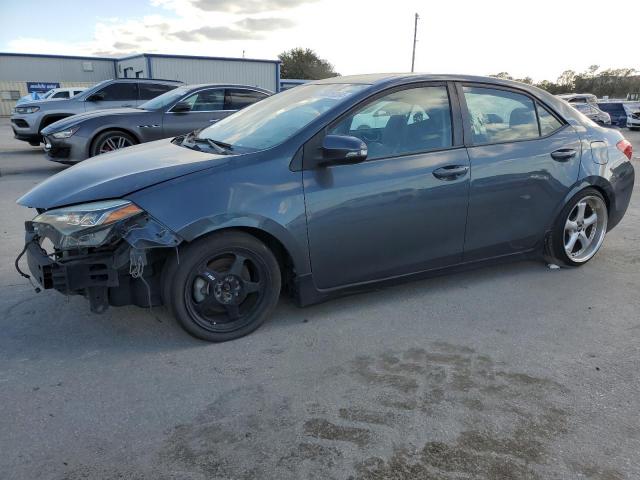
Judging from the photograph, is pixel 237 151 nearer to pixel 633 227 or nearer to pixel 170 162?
pixel 170 162

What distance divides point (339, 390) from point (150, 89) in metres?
10.9

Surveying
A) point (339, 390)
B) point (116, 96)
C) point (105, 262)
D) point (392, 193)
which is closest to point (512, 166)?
point (392, 193)

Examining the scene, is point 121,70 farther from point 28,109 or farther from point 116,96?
point 116,96

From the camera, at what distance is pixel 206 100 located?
9.60 m

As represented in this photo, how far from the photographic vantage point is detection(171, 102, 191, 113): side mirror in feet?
30.0

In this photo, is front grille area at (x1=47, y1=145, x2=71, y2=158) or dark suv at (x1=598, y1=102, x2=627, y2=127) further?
dark suv at (x1=598, y1=102, x2=627, y2=127)

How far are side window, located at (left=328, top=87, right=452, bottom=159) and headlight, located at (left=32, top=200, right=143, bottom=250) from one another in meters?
1.38

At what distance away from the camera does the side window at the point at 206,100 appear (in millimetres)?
9406

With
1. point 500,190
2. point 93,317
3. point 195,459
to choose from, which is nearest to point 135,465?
point 195,459

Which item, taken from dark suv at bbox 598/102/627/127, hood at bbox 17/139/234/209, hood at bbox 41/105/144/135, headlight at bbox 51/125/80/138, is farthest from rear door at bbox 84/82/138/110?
dark suv at bbox 598/102/627/127

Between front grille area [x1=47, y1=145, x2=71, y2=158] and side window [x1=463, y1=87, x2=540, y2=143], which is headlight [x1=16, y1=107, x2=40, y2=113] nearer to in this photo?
front grille area [x1=47, y1=145, x2=71, y2=158]

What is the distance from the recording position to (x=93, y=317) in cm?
363

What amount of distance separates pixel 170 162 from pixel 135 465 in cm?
181

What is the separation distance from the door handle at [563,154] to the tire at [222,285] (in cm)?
248
